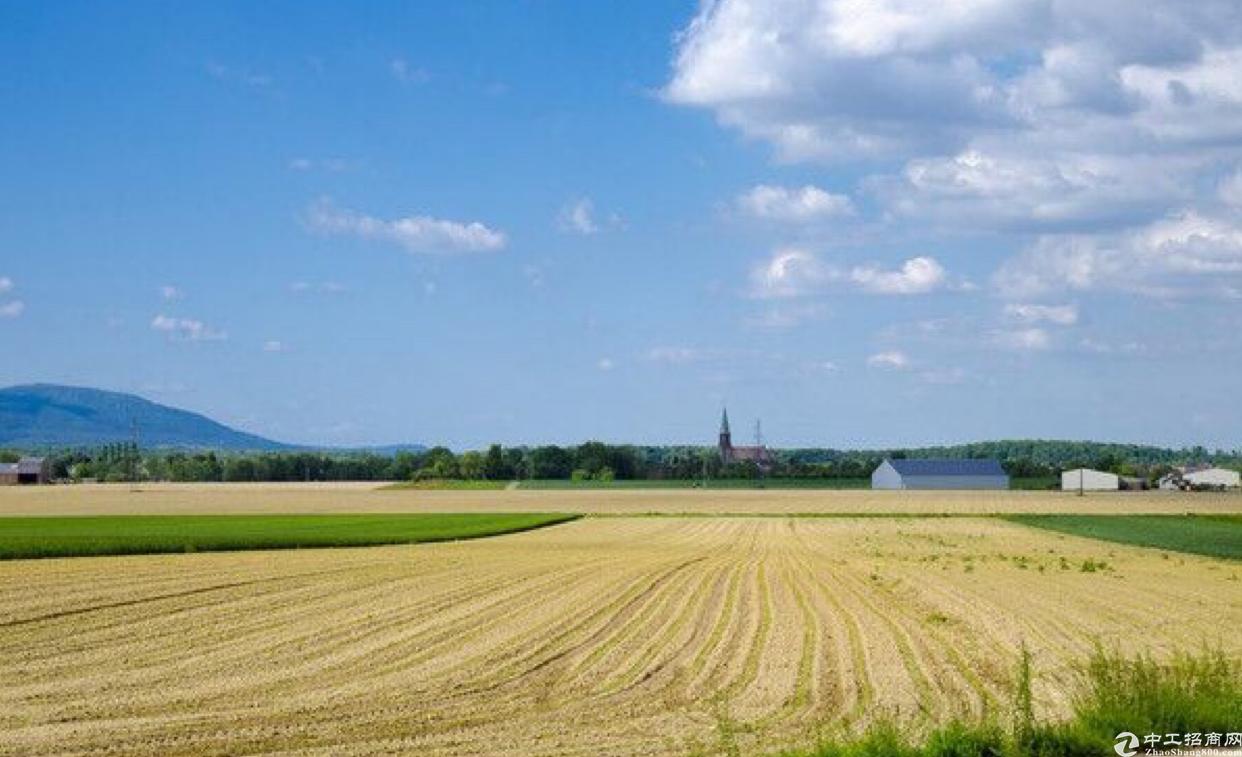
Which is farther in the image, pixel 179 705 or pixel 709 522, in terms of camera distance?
pixel 709 522

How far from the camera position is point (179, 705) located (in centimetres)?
1883

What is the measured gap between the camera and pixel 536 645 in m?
24.8

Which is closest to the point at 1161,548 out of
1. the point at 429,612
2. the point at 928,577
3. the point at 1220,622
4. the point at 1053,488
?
the point at 928,577

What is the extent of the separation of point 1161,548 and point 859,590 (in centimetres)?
2925

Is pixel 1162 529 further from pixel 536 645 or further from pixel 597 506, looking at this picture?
pixel 536 645

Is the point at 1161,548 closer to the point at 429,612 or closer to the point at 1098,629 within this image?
the point at 1098,629

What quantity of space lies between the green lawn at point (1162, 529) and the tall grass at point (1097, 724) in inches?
1637
